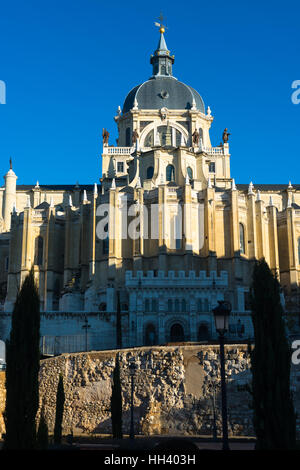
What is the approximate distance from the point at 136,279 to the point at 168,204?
11.5m

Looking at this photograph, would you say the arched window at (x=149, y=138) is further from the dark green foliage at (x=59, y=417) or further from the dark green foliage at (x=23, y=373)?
the dark green foliage at (x=23, y=373)

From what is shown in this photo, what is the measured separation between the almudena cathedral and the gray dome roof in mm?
14336

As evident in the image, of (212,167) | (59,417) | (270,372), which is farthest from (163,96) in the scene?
(270,372)

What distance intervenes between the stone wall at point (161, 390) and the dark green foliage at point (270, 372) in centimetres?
2009

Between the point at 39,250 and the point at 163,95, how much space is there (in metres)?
33.9

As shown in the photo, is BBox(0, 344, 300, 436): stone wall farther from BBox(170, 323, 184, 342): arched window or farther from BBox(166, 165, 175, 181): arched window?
BBox(166, 165, 175, 181): arched window

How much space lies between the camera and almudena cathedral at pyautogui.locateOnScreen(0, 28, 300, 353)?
58469 mm

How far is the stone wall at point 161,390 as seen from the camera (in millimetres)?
40781

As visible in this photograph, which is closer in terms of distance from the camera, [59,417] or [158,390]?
[59,417]

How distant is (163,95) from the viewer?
93938mm

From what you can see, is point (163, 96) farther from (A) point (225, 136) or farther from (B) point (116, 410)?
(B) point (116, 410)
